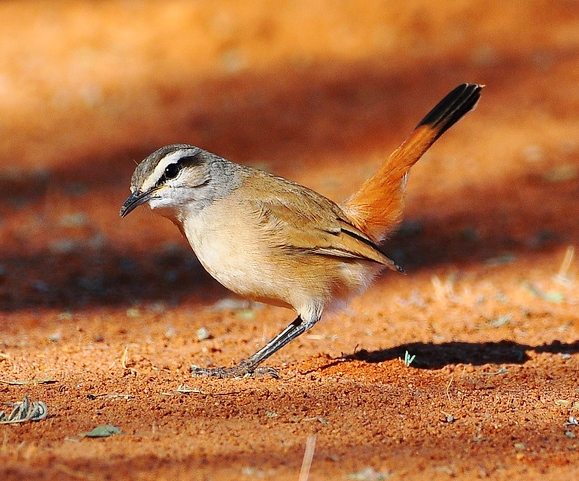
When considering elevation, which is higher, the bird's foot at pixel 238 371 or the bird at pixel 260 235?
the bird at pixel 260 235

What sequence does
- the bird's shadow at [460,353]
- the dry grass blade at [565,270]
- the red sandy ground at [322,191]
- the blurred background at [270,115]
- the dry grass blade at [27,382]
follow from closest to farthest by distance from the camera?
1. the red sandy ground at [322,191]
2. the dry grass blade at [27,382]
3. the bird's shadow at [460,353]
4. the dry grass blade at [565,270]
5. the blurred background at [270,115]

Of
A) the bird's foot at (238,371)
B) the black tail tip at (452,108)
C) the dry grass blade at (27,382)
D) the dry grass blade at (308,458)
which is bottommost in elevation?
the dry grass blade at (308,458)

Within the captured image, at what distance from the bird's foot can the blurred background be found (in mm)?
2937

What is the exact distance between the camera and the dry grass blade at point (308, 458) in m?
3.91

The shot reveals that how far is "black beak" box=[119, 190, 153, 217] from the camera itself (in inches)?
226

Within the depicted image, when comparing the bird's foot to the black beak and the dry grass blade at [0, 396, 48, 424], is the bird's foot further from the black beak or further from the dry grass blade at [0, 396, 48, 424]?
the dry grass blade at [0, 396, 48, 424]

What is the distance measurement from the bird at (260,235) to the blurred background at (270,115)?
117 inches

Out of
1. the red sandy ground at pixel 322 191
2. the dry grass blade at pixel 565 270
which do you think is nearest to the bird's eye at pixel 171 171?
the red sandy ground at pixel 322 191

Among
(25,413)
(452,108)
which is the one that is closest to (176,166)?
(25,413)

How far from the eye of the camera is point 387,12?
17625 millimetres

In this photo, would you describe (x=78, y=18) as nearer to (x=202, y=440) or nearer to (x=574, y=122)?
(x=574, y=122)

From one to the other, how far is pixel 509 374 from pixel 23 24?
14.9 m

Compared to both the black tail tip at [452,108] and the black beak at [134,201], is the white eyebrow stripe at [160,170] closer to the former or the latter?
the black beak at [134,201]

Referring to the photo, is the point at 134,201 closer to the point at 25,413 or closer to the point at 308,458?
the point at 25,413
